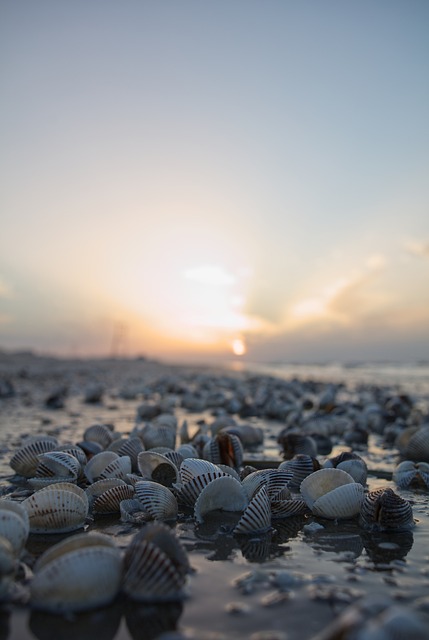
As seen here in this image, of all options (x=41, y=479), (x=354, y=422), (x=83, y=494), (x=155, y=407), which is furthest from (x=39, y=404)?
(x=83, y=494)

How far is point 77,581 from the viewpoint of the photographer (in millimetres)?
2076

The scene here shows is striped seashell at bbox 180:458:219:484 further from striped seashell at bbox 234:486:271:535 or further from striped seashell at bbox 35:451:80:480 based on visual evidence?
striped seashell at bbox 35:451:80:480

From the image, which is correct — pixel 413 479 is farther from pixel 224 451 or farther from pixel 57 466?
pixel 57 466

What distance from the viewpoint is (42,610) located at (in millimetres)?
2049

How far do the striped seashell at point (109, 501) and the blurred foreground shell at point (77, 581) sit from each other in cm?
117

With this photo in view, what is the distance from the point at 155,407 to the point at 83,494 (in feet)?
20.8

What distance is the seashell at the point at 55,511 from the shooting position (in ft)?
9.67

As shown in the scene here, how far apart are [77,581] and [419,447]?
4.85 metres

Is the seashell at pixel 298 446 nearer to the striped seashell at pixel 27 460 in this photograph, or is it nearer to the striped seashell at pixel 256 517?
the striped seashell at pixel 256 517

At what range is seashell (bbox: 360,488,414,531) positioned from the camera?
10.4ft

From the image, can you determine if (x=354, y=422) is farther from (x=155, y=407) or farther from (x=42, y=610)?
(x=42, y=610)

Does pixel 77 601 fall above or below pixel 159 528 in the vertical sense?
below

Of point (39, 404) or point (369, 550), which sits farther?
point (39, 404)

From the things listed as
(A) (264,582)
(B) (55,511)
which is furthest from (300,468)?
(B) (55,511)
